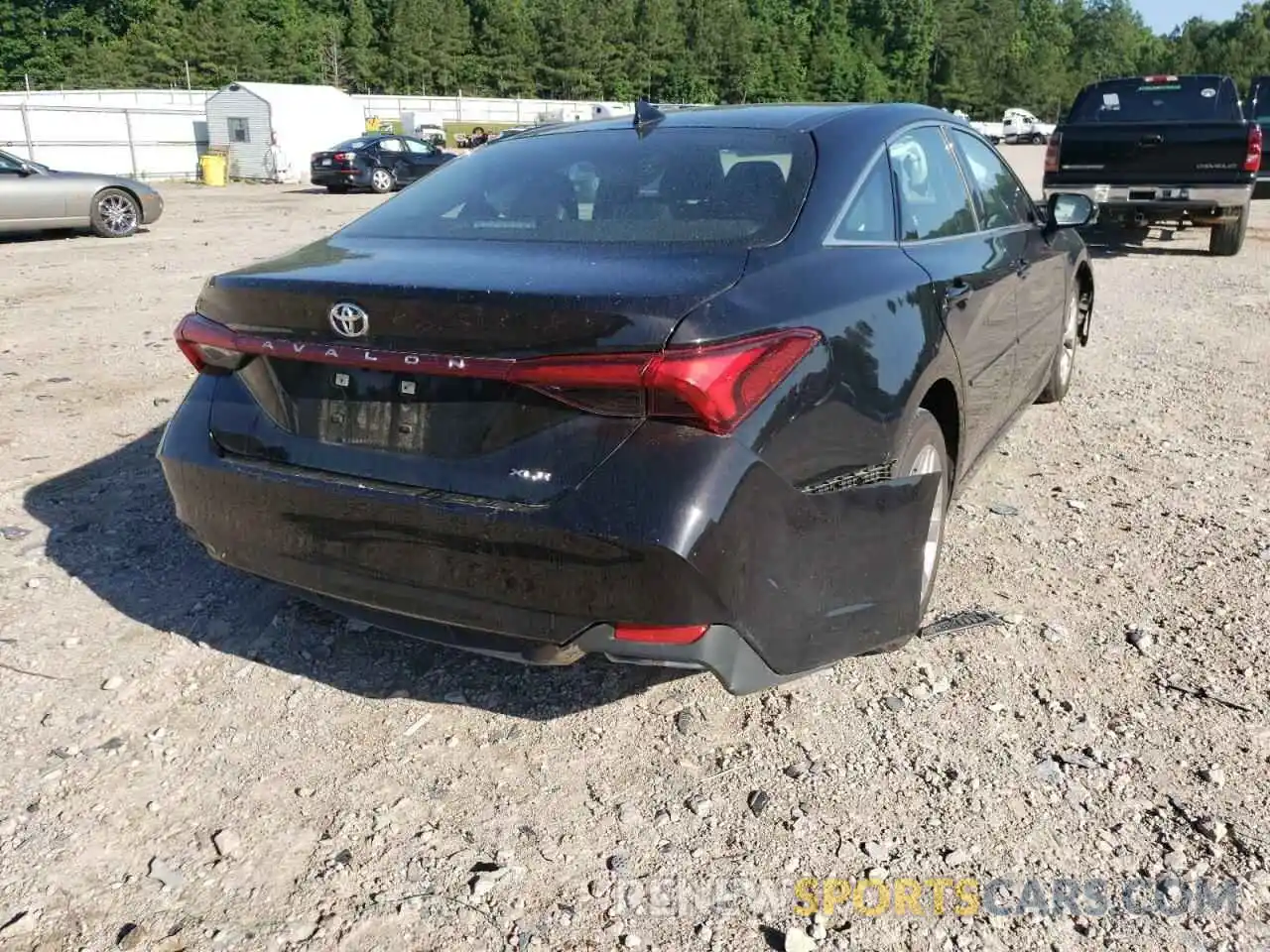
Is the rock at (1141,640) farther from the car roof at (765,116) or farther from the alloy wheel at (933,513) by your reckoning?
the car roof at (765,116)

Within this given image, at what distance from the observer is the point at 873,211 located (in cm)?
304

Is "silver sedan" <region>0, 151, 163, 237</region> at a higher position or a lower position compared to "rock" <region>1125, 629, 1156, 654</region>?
higher

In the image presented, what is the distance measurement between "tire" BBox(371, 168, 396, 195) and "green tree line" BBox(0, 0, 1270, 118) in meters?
58.5

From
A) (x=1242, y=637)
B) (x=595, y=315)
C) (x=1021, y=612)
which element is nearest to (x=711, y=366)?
(x=595, y=315)

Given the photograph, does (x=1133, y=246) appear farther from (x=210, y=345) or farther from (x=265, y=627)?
(x=210, y=345)

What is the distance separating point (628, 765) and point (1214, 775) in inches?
58.2

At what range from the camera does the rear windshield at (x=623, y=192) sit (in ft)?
9.08

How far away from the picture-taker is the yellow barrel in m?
29.5

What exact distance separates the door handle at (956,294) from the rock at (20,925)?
112 inches

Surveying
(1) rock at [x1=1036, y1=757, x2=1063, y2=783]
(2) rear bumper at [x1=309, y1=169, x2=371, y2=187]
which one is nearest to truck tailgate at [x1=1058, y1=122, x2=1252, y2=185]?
(1) rock at [x1=1036, y1=757, x2=1063, y2=783]

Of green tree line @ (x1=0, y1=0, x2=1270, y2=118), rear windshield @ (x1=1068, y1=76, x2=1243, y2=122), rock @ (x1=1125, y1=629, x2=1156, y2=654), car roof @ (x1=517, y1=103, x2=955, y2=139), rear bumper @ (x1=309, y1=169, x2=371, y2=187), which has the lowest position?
rock @ (x1=1125, y1=629, x2=1156, y2=654)

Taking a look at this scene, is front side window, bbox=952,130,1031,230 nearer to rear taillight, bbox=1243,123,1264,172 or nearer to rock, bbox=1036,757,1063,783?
rock, bbox=1036,757,1063,783

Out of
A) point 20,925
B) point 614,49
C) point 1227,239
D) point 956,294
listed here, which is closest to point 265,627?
point 20,925

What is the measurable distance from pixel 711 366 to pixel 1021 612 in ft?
5.98
